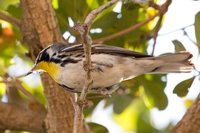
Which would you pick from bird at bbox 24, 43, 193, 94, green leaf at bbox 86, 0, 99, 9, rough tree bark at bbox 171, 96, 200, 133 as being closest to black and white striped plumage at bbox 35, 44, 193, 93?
bird at bbox 24, 43, 193, 94

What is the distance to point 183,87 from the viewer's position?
430cm

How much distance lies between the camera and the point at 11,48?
507 centimetres

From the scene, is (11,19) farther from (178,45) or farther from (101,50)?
(178,45)

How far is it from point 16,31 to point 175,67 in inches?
46.7

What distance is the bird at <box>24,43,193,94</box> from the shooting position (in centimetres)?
396

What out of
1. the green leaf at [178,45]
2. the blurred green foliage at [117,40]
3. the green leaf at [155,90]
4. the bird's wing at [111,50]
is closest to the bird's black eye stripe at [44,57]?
the bird's wing at [111,50]

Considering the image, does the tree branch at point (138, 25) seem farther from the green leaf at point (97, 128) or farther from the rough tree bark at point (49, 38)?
the green leaf at point (97, 128)

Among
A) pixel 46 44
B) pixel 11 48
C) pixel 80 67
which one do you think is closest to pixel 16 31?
pixel 11 48

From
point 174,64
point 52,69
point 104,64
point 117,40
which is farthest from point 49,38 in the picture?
point 174,64

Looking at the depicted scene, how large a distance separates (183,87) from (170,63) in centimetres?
19

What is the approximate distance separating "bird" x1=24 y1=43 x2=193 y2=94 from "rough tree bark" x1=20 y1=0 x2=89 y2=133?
15 centimetres

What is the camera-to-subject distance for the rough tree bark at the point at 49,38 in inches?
163

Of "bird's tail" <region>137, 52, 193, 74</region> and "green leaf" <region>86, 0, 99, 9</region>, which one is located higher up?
"green leaf" <region>86, 0, 99, 9</region>

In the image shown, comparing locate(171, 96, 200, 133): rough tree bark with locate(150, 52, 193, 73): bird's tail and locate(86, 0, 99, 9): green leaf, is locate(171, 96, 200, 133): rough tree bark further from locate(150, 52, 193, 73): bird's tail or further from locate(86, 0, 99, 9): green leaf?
locate(86, 0, 99, 9): green leaf
